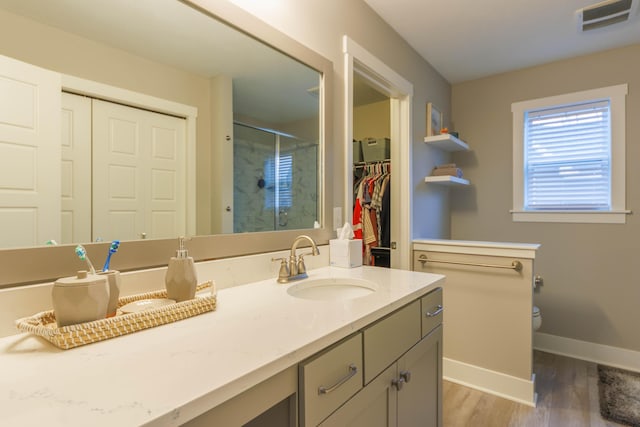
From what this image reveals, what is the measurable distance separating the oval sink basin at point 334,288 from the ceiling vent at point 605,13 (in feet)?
7.08

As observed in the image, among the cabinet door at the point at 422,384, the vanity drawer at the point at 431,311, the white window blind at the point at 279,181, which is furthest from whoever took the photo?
the white window blind at the point at 279,181

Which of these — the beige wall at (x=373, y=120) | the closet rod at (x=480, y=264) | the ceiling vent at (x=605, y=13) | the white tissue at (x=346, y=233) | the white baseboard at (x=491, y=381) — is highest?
the ceiling vent at (x=605, y=13)

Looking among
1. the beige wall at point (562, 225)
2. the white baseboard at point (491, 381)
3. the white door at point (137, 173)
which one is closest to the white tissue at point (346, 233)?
the white door at point (137, 173)

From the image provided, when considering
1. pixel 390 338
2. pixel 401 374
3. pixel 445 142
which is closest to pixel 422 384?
pixel 401 374

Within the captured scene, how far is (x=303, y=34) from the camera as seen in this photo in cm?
161

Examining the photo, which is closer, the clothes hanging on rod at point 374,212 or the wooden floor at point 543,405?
the wooden floor at point 543,405

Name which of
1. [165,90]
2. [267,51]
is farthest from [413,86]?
[165,90]

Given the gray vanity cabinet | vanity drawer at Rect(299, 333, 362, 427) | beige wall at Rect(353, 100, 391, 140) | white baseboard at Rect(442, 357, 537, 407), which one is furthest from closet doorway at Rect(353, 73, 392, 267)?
vanity drawer at Rect(299, 333, 362, 427)

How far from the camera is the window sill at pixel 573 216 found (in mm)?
2580

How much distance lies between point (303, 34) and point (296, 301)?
1.23 meters

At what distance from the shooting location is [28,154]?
0.83 m

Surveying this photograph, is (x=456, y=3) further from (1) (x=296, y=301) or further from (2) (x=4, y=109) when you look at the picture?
(2) (x=4, y=109)

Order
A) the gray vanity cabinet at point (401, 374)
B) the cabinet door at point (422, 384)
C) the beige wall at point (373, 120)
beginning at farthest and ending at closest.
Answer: the beige wall at point (373, 120) < the cabinet door at point (422, 384) < the gray vanity cabinet at point (401, 374)

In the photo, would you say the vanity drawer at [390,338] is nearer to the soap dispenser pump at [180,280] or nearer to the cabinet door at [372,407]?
the cabinet door at [372,407]
